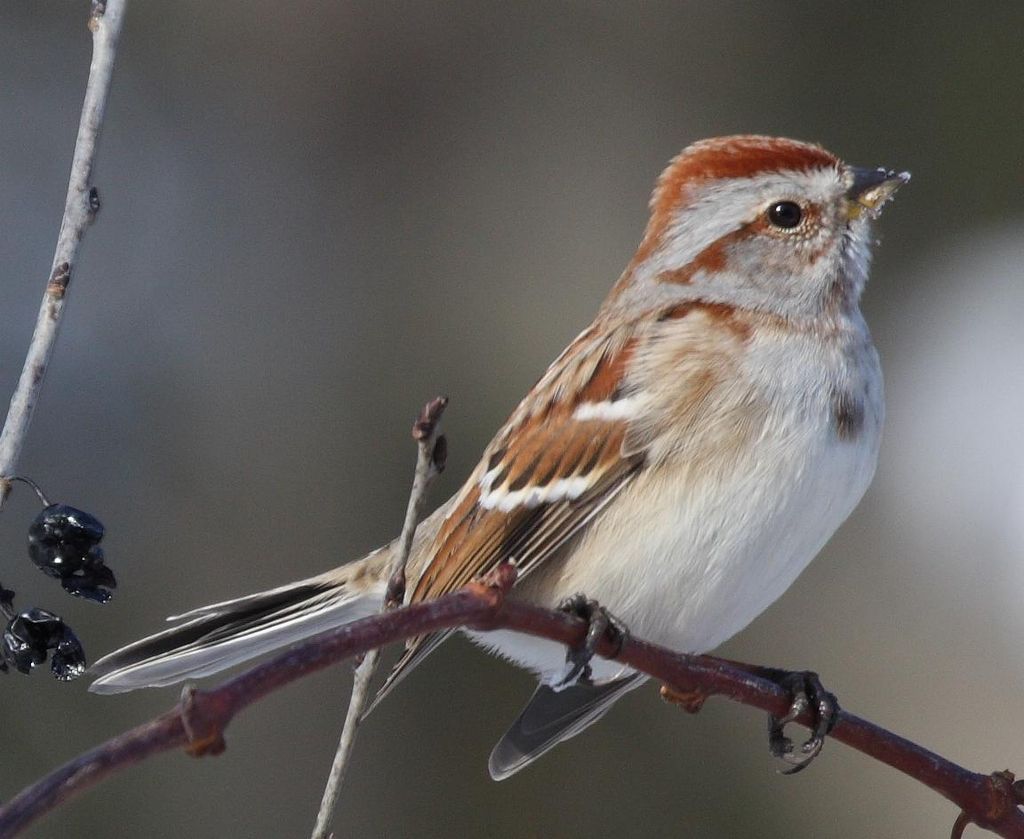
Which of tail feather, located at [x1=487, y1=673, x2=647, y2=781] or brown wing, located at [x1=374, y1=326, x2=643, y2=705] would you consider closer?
brown wing, located at [x1=374, y1=326, x2=643, y2=705]

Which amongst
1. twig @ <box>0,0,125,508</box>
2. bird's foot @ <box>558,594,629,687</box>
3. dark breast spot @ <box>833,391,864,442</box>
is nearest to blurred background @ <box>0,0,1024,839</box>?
dark breast spot @ <box>833,391,864,442</box>

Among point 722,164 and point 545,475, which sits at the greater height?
point 722,164

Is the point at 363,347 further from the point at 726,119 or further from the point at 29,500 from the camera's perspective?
the point at 726,119

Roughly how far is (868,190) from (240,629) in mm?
1319

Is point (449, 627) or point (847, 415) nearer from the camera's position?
point (449, 627)

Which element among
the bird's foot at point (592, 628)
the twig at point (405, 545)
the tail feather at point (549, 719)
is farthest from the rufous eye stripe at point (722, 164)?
the twig at point (405, 545)

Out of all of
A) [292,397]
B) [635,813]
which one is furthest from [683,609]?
[292,397]

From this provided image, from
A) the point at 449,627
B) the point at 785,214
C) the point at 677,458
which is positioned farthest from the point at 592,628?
the point at 785,214

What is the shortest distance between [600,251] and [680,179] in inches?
121

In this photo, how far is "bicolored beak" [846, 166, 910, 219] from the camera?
2.58 meters

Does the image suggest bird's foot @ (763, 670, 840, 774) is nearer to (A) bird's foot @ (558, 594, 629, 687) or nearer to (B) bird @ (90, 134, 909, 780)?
(B) bird @ (90, 134, 909, 780)

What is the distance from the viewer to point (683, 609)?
2.27 meters

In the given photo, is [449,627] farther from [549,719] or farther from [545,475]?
[549,719]

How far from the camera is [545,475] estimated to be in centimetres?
246
